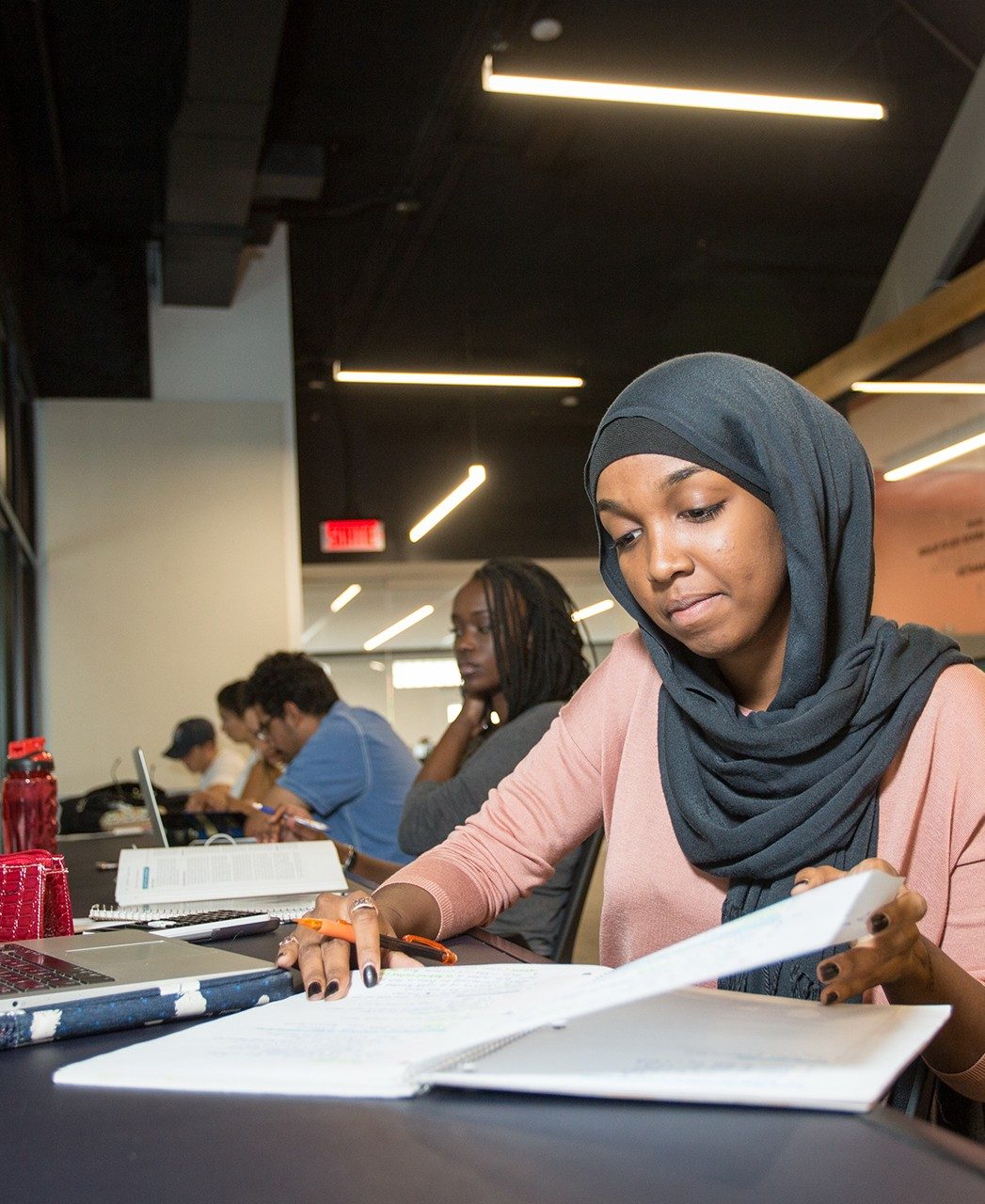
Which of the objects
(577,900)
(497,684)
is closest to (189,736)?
(497,684)

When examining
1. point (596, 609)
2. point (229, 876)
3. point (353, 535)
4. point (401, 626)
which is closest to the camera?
point (229, 876)

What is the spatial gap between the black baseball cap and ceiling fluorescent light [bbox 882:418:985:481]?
130 inches

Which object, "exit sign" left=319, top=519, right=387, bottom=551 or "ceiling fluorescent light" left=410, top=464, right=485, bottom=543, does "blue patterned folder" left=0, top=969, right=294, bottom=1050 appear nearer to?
"ceiling fluorescent light" left=410, top=464, right=485, bottom=543

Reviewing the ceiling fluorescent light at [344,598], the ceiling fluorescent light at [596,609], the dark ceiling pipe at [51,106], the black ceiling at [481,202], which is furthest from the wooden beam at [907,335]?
the ceiling fluorescent light at [596,609]

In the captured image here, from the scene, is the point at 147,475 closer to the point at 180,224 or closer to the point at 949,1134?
the point at 180,224

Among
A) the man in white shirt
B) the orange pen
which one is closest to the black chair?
the orange pen

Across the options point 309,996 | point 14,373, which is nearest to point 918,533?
point 14,373

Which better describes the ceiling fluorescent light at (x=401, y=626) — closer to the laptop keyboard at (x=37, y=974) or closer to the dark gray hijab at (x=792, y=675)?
the dark gray hijab at (x=792, y=675)

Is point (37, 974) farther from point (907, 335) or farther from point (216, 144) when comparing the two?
point (216, 144)

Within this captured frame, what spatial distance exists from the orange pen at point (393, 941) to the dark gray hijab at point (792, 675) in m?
0.28

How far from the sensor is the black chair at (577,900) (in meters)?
1.91

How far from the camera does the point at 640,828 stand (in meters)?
1.34

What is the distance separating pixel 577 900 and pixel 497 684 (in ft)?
2.90

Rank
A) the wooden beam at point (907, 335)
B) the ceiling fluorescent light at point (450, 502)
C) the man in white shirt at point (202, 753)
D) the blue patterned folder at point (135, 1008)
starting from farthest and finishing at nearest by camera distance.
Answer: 1. the ceiling fluorescent light at point (450, 502)
2. the man in white shirt at point (202, 753)
3. the wooden beam at point (907, 335)
4. the blue patterned folder at point (135, 1008)
